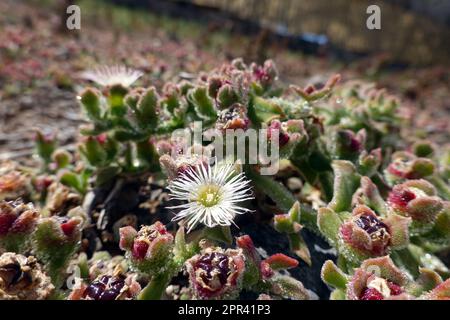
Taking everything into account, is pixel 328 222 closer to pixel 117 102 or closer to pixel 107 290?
pixel 107 290

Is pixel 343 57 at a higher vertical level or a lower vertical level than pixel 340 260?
higher

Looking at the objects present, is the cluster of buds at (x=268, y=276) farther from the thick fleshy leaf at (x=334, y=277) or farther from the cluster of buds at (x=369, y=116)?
the cluster of buds at (x=369, y=116)

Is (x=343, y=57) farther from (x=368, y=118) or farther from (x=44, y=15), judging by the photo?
(x=368, y=118)

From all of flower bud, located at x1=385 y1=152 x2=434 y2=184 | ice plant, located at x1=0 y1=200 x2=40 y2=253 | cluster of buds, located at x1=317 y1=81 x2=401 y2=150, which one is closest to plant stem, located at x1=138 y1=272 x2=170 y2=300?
ice plant, located at x1=0 y1=200 x2=40 y2=253

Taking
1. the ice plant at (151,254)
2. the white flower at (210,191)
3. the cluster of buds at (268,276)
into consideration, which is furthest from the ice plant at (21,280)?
the cluster of buds at (268,276)

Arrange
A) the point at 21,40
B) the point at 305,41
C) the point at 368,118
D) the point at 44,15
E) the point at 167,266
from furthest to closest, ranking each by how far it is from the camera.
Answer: the point at 305,41 < the point at 44,15 < the point at 21,40 < the point at 368,118 < the point at 167,266

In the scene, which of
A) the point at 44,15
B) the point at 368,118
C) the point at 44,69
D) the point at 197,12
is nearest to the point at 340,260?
the point at 368,118

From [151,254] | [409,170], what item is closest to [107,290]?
[151,254]
